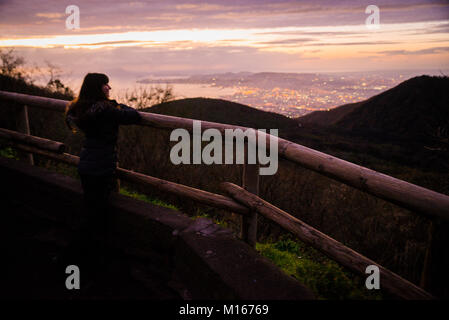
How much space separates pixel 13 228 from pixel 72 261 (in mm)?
1265

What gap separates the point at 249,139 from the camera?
2.29 m

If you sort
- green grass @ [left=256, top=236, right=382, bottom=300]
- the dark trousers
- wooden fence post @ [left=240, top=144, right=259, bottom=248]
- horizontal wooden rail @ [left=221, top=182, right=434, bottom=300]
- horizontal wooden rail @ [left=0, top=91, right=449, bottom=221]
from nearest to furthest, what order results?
horizontal wooden rail @ [left=0, top=91, right=449, bottom=221] → horizontal wooden rail @ [left=221, top=182, right=434, bottom=300] → green grass @ [left=256, top=236, right=382, bottom=300] → wooden fence post @ [left=240, top=144, right=259, bottom=248] → the dark trousers

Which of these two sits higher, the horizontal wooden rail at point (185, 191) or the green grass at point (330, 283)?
the horizontal wooden rail at point (185, 191)

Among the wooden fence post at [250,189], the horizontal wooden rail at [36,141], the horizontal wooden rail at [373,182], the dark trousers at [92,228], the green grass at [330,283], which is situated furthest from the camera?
the horizontal wooden rail at [36,141]

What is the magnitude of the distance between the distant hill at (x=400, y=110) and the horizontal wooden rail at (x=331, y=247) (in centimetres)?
5983

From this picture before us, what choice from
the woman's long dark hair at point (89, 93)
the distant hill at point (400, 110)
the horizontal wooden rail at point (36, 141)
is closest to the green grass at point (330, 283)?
the woman's long dark hair at point (89, 93)

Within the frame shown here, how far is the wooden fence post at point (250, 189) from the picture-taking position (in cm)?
242

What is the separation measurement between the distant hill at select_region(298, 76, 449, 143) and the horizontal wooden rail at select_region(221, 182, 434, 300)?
5983 centimetres

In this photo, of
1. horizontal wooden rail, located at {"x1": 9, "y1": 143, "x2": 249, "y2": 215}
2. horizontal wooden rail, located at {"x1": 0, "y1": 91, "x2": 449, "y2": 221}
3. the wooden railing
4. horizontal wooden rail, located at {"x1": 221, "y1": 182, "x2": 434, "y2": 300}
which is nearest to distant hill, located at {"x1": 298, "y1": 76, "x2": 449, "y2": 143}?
horizontal wooden rail, located at {"x1": 9, "y1": 143, "x2": 249, "y2": 215}

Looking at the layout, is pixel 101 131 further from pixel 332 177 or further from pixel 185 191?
pixel 332 177

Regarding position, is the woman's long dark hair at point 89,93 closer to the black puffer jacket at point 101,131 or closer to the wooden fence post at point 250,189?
the black puffer jacket at point 101,131

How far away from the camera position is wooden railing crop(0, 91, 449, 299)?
1445 millimetres

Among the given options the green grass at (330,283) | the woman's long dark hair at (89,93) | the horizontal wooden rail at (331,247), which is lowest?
the green grass at (330,283)

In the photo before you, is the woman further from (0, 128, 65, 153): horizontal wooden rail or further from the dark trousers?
(0, 128, 65, 153): horizontal wooden rail
